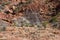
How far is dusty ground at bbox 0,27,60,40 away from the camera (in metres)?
6.71

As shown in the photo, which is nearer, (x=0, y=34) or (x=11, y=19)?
(x=0, y=34)

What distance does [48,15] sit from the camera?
8867 mm

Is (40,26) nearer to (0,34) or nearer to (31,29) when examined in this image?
(31,29)

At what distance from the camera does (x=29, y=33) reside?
6.96 metres

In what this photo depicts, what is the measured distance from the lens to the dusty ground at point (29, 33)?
6712 millimetres

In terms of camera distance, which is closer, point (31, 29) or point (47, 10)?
point (31, 29)

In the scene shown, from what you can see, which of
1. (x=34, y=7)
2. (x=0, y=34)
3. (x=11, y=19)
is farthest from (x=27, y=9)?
(x=0, y=34)

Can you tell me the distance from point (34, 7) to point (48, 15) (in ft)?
2.05

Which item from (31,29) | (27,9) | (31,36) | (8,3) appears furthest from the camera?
(8,3)

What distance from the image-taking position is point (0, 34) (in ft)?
22.6

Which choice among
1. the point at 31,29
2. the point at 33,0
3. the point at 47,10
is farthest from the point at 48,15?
the point at 31,29

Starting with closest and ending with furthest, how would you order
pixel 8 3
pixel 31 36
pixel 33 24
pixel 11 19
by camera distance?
1. pixel 31 36
2. pixel 33 24
3. pixel 11 19
4. pixel 8 3

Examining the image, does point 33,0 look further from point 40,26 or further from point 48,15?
point 40,26

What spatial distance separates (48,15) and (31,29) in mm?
1760
